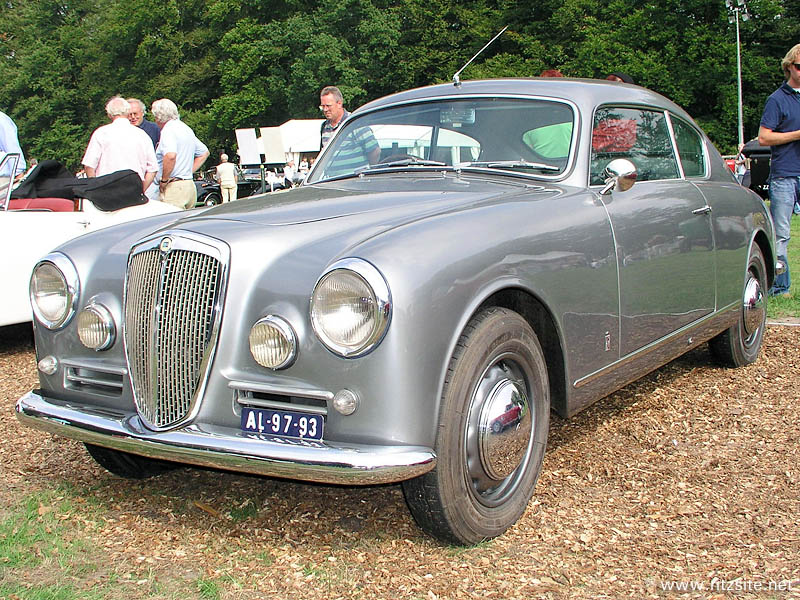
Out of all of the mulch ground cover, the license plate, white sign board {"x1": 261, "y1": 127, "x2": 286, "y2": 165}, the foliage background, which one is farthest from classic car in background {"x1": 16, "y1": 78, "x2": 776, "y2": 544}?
the foliage background

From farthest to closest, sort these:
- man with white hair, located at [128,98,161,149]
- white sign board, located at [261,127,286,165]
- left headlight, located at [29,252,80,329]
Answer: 1. white sign board, located at [261,127,286,165]
2. man with white hair, located at [128,98,161,149]
3. left headlight, located at [29,252,80,329]

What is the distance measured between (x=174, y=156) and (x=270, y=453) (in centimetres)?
628

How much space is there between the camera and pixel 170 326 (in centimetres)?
277

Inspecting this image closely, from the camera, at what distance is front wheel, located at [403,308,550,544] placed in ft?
8.48

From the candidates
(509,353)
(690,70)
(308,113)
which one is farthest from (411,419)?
(308,113)

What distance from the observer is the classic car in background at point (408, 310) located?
2.48 metres

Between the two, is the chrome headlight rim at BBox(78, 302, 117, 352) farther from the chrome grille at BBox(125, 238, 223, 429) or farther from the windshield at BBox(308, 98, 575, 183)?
the windshield at BBox(308, 98, 575, 183)

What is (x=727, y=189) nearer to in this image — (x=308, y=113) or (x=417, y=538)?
(x=417, y=538)

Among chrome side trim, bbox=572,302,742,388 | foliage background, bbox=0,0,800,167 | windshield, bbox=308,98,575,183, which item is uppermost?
foliage background, bbox=0,0,800,167

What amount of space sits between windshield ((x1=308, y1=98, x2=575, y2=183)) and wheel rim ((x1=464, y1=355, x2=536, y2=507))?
1183 millimetres

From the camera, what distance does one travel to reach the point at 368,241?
2619mm

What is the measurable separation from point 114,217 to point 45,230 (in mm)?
572

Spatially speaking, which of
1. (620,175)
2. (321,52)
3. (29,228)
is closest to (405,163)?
(620,175)
